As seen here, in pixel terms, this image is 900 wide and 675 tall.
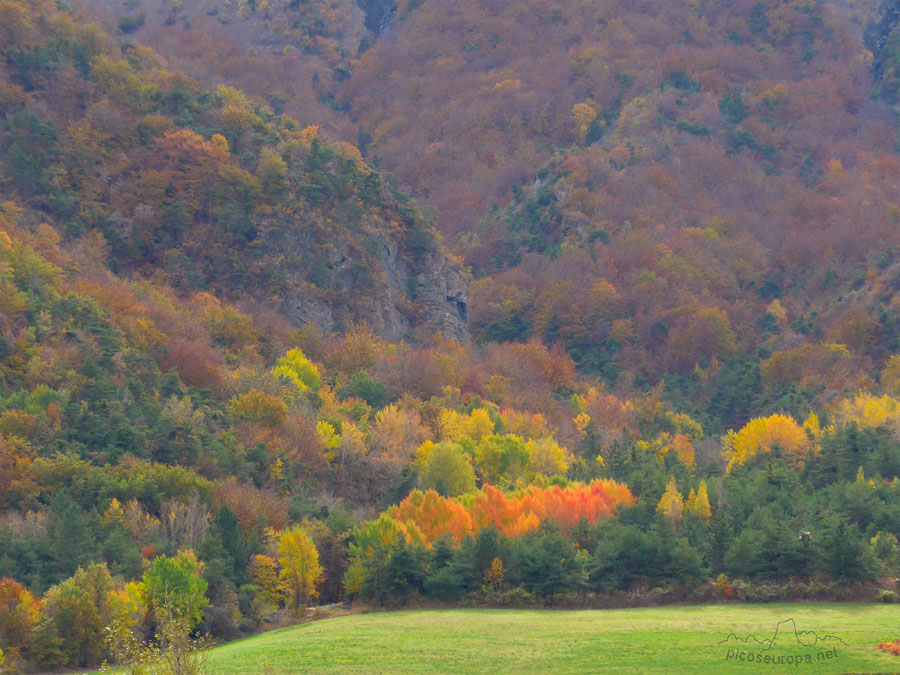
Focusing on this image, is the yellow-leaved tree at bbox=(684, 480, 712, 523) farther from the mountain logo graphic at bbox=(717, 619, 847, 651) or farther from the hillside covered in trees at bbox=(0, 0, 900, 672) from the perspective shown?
the mountain logo graphic at bbox=(717, 619, 847, 651)

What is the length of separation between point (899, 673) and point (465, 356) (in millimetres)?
68427

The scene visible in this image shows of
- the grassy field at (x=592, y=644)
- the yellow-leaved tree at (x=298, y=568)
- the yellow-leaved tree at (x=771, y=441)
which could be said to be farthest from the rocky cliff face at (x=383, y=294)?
the grassy field at (x=592, y=644)

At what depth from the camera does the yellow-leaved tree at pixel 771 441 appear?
7538 centimetres

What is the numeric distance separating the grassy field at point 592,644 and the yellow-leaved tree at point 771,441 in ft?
104

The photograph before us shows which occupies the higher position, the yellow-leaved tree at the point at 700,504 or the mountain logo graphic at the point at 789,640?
the yellow-leaved tree at the point at 700,504

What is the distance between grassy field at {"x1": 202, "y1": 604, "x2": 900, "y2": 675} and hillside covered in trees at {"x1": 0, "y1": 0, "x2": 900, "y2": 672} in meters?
3.59

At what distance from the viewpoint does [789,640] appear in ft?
124

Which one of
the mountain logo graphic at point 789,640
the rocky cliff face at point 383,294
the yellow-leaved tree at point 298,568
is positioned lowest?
the mountain logo graphic at point 789,640

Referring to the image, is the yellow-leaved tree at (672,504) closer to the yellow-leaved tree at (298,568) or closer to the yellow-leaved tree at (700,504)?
the yellow-leaved tree at (700,504)

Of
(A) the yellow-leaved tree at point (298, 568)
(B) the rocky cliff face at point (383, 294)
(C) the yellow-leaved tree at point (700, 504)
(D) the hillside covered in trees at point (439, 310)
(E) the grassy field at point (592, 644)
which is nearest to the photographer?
(E) the grassy field at point (592, 644)

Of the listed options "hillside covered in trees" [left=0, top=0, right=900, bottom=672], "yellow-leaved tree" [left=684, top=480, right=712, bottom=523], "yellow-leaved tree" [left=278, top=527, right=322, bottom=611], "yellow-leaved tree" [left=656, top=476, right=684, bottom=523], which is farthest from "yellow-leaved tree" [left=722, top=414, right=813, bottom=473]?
"yellow-leaved tree" [left=278, top=527, right=322, bottom=611]

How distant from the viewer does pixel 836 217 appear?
13538 cm

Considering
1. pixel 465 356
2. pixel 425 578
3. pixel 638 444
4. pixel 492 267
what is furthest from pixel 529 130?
pixel 425 578

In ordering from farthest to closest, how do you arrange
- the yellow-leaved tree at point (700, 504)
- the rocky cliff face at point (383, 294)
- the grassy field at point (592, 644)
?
the rocky cliff face at point (383, 294) → the yellow-leaved tree at point (700, 504) → the grassy field at point (592, 644)
